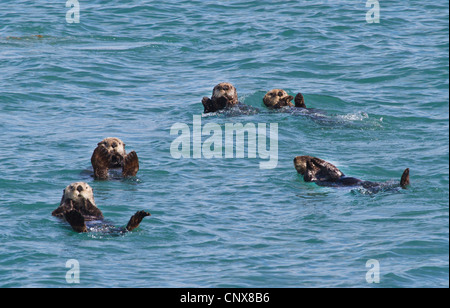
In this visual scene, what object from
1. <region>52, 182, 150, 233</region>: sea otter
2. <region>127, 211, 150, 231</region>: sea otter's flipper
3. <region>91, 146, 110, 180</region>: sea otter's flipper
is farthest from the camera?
<region>91, 146, 110, 180</region>: sea otter's flipper

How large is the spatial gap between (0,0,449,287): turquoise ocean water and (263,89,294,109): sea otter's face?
28cm

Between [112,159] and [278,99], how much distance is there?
15.3 ft

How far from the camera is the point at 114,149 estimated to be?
12992 mm

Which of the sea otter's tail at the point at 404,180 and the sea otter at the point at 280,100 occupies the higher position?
the sea otter at the point at 280,100

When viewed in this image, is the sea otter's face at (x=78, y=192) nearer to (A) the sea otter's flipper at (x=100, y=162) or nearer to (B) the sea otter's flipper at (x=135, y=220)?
(B) the sea otter's flipper at (x=135, y=220)

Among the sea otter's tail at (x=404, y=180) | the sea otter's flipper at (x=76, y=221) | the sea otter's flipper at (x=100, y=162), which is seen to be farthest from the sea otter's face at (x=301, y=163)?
the sea otter's flipper at (x=76, y=221)

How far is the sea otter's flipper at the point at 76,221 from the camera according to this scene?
392 inches

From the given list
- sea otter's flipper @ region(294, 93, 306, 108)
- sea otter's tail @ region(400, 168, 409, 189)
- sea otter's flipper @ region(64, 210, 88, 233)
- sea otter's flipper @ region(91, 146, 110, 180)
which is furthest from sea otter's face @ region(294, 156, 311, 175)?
sea otter's flipper @ region(64, 210, 88, 233)

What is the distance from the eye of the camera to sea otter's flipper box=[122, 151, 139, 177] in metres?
12.5

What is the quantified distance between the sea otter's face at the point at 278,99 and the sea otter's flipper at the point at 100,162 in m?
4.87

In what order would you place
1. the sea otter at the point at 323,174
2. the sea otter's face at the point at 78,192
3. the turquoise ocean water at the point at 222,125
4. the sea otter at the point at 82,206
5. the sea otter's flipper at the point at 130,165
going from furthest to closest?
the sea otter's flipper at the point at 130,165, the sea otter at the point at 323,174, the sea otter's face at the point at 78,192, the sea otter at the point at 82,206, the turquoise ocean water at the point at 222,125

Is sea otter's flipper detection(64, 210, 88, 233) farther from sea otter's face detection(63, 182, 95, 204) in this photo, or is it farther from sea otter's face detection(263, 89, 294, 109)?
sea otter's face detection(263, 89, 294, 109)

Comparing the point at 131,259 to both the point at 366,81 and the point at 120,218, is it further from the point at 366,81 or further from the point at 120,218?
the point at 366,81
